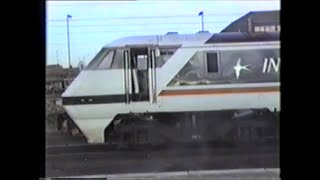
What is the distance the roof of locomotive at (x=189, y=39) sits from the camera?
17.3 feet

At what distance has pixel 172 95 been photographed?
5738mm

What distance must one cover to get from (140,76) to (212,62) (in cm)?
74

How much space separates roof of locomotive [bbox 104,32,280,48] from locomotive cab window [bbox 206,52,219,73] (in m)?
0.25

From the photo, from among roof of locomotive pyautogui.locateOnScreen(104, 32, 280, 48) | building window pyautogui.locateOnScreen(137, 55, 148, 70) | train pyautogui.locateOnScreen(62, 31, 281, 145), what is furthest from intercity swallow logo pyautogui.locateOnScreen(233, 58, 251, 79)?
building window pyautogui.locateOnScreen(137, 55, 148, 70)

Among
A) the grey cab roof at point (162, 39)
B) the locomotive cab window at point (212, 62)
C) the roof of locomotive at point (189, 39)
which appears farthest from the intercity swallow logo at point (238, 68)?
the grey cab roof at point (162, 39)

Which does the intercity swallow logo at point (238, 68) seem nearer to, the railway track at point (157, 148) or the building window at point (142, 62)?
the railway track at point (157, 148)

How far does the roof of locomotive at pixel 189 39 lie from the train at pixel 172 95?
0.09 metres

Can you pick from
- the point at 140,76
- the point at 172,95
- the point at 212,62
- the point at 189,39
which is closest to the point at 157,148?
the point at 172,95

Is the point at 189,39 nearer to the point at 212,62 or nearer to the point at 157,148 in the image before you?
the point at 212,62

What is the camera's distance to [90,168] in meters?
5.10

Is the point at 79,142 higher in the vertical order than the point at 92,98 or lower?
lower
